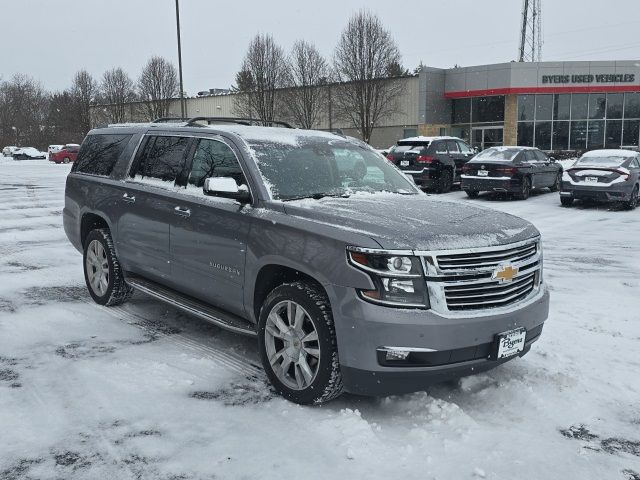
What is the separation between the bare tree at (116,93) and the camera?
194ft

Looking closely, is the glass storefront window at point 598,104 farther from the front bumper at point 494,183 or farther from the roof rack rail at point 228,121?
the roof rack rail at point 228,121

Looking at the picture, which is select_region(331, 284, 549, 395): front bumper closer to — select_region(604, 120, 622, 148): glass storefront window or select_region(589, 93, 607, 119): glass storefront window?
select_region(604, 120, 622, 148): glass storefront window

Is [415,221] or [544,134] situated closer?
[415,221]

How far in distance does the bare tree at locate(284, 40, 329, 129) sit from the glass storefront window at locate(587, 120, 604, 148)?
18752 millimetres

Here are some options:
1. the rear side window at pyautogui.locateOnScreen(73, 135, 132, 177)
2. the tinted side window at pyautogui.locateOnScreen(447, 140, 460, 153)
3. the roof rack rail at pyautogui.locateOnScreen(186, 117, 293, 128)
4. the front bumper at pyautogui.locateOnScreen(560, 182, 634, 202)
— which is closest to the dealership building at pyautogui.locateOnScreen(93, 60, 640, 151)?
the tinted side window at pyautogui.locateOnScreen(447, 140, 460, 153)

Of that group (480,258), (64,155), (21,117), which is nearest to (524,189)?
(480,258)

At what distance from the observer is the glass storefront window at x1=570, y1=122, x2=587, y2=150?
41.9 metres

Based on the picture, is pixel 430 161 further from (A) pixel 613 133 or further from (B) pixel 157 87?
(B) pixel 157 87

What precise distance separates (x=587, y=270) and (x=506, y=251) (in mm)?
5164

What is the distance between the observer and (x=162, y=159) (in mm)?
5645

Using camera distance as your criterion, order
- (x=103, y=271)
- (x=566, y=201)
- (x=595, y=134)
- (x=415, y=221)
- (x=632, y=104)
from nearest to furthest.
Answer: (x=415, y=221) < (x=103, y=271) < (x=566, y=201) < (x=632, y=104) < (x=595, y=134)

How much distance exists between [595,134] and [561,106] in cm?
302

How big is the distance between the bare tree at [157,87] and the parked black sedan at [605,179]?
45194mm

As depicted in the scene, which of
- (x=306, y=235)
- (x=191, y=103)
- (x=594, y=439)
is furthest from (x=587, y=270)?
(x=191, y=103)
